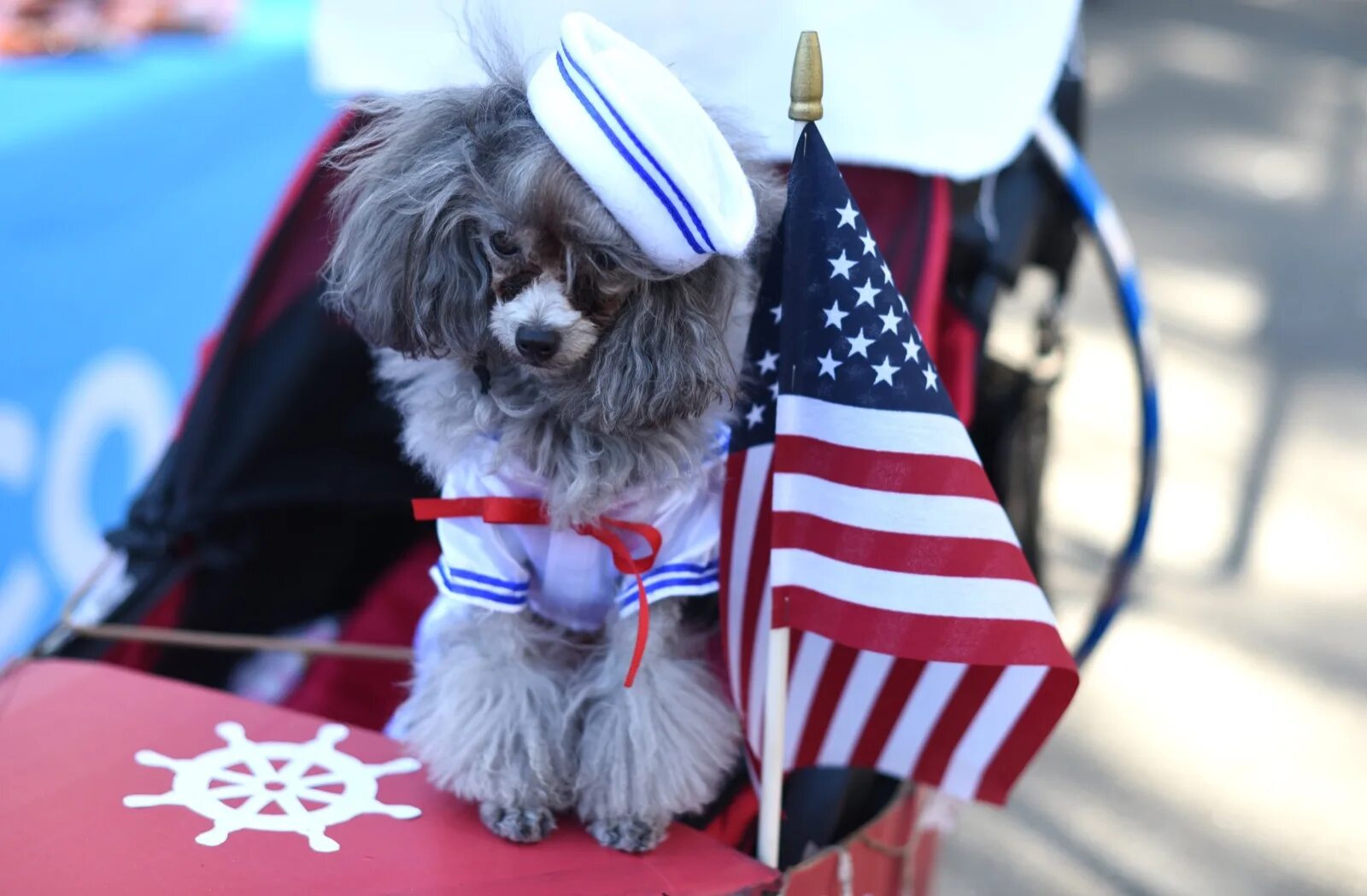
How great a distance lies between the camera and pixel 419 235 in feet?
3.75

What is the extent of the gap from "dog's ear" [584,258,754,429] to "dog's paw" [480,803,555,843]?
0.40 m

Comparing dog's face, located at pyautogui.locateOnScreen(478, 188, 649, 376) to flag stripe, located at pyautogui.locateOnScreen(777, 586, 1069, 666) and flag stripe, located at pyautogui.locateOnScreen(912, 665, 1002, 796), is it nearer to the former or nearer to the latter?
flag stripe, located at pyautogui.locateOnScreen(777, 586, 1069, 666)

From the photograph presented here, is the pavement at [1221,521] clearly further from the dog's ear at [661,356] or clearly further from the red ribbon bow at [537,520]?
the dog's ear at [661,356]

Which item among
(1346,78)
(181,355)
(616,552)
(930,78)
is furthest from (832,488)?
(1346,78)

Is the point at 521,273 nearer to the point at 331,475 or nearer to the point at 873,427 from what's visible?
the point at 873,427

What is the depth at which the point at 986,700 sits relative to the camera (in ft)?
4.40

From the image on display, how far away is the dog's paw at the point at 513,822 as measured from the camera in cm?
124

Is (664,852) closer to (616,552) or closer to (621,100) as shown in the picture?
(616,552)

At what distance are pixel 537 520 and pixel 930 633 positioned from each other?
16.4 inches

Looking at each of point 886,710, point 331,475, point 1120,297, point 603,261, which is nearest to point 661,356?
point 603,261

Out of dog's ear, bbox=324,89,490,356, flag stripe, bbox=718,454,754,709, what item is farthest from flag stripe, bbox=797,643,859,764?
dog's ear, bbox=324,89,490,356

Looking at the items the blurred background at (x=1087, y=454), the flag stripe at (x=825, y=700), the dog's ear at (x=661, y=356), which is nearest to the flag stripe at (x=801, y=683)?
the flag stripe at (x=825, y=700)

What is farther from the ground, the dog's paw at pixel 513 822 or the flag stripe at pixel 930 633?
the flag stripe at pixel 930 633

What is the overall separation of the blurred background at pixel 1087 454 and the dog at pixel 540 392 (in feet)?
3.11
